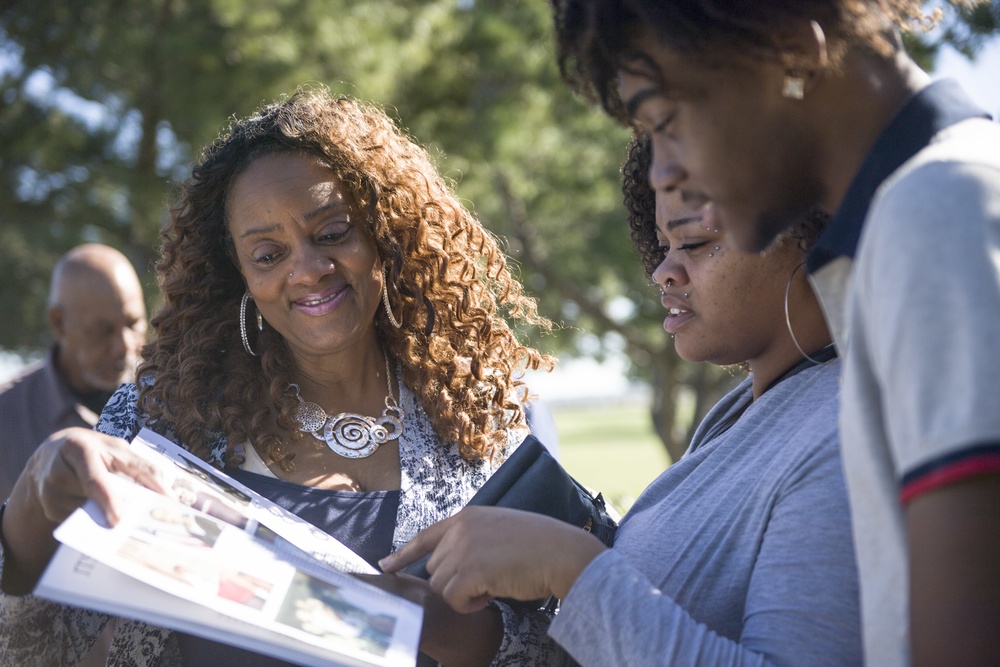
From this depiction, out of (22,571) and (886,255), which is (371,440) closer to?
(22,571)

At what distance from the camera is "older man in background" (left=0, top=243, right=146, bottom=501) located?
4.77 m

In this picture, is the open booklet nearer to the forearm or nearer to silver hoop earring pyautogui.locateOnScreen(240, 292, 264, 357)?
the forearm

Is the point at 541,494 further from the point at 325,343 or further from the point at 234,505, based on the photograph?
the point at 325,343

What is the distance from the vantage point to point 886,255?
3.59ft

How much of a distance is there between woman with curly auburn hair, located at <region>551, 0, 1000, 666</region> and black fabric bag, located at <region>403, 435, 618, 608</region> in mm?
880

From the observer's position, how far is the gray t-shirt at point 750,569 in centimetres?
144

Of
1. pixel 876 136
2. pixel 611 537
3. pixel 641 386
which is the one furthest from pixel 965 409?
pixel 641 386

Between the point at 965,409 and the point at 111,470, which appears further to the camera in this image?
the point at 111,470

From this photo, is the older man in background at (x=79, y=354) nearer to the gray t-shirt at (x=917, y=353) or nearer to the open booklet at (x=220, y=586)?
the open booklet at (x=220, y=586)

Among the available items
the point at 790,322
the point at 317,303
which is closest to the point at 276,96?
the point at 317,303

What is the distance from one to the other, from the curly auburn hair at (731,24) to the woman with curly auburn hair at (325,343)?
1.46 meters

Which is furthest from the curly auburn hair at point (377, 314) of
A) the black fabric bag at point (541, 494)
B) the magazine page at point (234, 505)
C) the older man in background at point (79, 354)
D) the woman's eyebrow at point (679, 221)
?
the older man in background at point (79, 354)

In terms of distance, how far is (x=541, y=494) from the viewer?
2.11 meters

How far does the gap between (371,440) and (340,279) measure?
464mm
